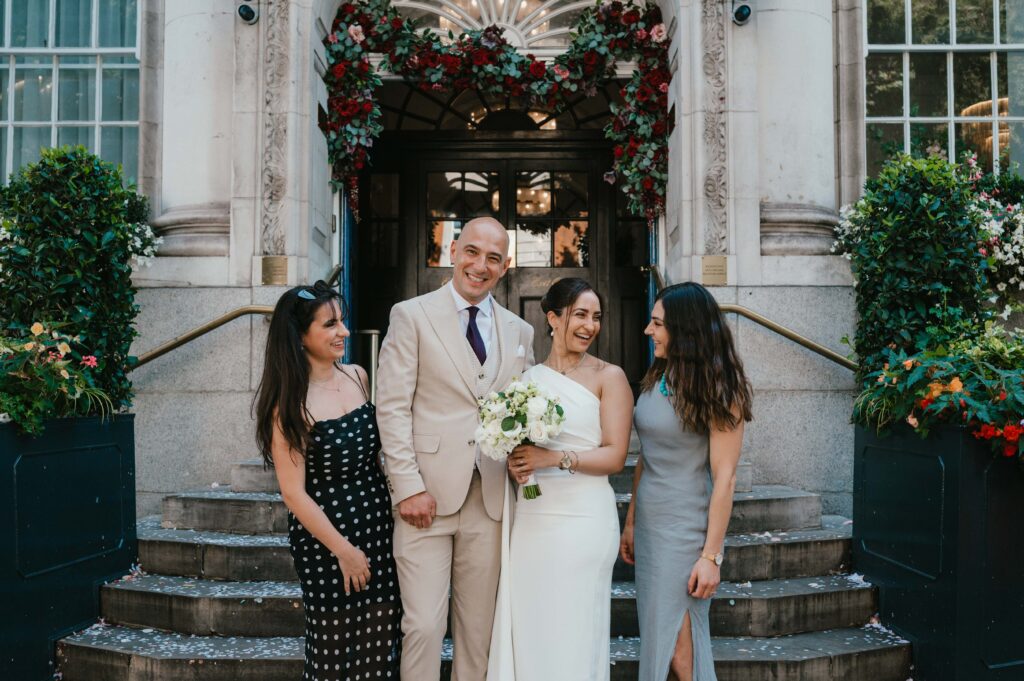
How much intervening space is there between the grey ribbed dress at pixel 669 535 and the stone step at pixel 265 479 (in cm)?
241

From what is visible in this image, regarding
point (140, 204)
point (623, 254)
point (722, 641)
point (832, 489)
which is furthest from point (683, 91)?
point (140, 204)

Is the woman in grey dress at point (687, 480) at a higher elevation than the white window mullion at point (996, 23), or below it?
below

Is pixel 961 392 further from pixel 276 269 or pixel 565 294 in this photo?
pixel 276 269

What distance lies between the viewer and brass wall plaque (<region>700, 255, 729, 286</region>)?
653 centimetres

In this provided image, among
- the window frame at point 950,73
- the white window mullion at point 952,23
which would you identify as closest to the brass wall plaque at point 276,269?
the window frame at point 950,73

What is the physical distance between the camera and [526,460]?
318 cm

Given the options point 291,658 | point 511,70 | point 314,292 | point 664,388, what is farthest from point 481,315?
point 511,70

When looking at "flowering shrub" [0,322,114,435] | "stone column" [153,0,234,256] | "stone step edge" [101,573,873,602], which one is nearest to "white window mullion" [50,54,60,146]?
"stone column" [153,0,234,256]

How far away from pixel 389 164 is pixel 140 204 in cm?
293

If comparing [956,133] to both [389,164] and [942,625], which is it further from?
[389,164]

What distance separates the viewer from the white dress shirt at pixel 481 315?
3443 millimetres

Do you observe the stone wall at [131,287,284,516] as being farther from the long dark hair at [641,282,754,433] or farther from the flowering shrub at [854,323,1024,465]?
the flowering shrub at [854,323,1024,465]

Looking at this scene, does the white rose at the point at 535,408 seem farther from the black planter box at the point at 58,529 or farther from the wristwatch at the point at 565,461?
the black planter box at the point at 58,529

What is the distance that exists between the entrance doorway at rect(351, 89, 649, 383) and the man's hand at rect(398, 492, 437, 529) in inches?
232
